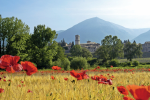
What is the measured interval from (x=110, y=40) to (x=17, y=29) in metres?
33.4

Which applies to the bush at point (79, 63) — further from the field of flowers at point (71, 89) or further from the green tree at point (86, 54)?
the green tree at point (86, 54)

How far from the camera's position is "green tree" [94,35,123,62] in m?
49.2

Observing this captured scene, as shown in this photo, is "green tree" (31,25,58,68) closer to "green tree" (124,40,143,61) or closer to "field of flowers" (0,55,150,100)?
"field of flowers" (0,55,150,100)

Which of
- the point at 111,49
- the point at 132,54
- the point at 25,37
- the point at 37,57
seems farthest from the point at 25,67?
the point at 132,54

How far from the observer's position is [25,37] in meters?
31.4

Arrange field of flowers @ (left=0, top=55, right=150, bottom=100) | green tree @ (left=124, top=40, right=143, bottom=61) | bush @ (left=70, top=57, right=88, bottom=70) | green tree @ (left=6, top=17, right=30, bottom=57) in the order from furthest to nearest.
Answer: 1. green tree @ (left=124, top=40, right=143, bottom=61)
2. green tree @ (left=6, top=17, right=30, bottom=57)
3. bush @ (left=70, top=57, right=88, bottom=70)
4. field of flowers @ (left=0, top=55, right=150, bottom=100)

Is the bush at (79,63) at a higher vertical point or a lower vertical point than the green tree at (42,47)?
lower

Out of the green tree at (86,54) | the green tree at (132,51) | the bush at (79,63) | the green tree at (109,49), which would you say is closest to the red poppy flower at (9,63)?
the bush at (79,63)

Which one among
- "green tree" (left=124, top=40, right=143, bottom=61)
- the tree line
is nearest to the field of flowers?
the tree line

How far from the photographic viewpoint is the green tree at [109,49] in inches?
1938

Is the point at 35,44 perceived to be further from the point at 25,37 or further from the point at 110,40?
the point at 110,40

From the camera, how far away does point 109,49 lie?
50812mm

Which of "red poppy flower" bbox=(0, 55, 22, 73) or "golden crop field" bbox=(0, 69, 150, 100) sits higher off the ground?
"red poppy flower" bbox=(0, 55, 22, 73)

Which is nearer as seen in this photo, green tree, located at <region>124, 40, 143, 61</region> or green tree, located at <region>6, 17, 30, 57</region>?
green tree, located at <region>6, 17, 30, 57</region>
